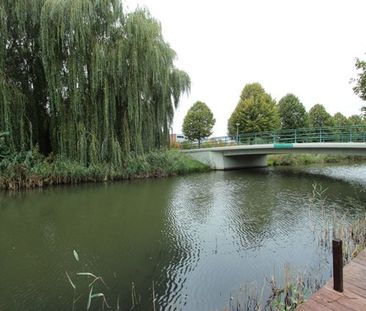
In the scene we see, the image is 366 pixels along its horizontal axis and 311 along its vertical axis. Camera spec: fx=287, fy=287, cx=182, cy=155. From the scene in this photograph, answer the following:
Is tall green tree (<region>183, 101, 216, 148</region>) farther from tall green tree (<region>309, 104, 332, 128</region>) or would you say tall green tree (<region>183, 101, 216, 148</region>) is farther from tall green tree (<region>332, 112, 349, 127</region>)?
tall green tree (<region>332, 112, 349, 127</region>)

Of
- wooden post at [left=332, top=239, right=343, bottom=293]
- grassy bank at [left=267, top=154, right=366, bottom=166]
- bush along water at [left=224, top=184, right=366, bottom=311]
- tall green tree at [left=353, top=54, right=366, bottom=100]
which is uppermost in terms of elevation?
tall green tree at [left=353, top=54, right=366, bottom=100]

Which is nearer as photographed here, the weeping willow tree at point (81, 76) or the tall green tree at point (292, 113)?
the weeping willow tree at point (81, 76)

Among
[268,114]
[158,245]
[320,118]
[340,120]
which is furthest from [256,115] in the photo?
[158,245]

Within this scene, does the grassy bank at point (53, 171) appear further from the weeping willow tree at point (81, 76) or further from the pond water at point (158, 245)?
the pond water at point (158, 245)

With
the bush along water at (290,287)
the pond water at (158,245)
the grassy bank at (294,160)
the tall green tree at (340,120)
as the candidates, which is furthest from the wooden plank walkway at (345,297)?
the tall green tree at (340,120)

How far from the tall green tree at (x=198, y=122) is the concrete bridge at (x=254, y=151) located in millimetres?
9626

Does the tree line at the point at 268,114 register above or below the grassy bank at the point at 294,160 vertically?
above

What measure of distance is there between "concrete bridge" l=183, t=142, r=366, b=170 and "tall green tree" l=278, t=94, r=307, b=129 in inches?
334

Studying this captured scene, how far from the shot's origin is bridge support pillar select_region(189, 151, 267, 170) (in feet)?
76.1

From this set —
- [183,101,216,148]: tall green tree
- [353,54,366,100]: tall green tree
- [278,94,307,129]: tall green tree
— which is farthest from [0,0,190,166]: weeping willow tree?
[278,94,307,129]: tall green tree

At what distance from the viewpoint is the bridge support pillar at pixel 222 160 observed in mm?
23188

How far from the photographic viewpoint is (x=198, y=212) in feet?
27.9

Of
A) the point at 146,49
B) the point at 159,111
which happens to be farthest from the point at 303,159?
the point at 146,49

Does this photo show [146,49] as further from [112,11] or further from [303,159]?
[303,159]
